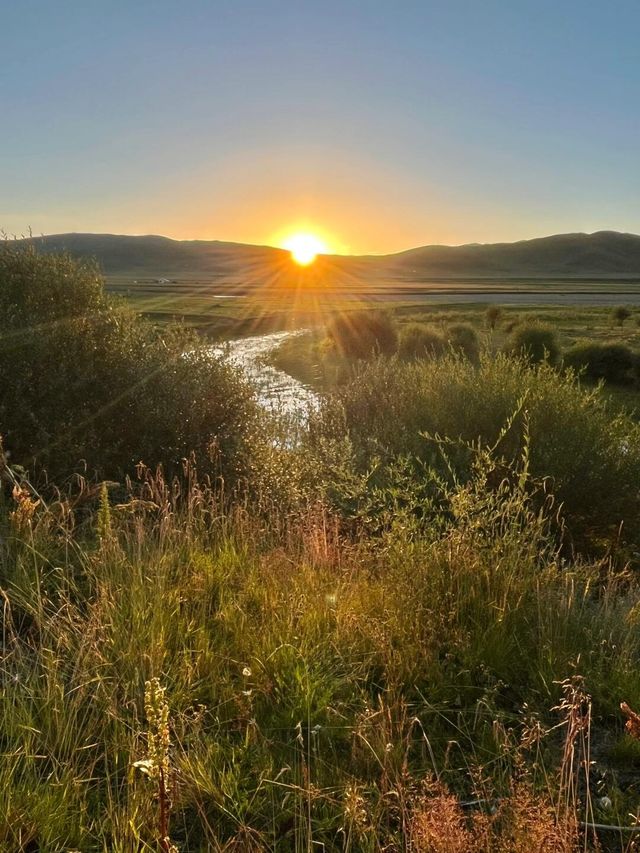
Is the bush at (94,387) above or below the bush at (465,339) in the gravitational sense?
above

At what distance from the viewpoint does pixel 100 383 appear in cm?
856

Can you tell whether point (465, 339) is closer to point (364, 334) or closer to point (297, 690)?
point (364, 334)

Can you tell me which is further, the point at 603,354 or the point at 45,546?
the point at 603,354

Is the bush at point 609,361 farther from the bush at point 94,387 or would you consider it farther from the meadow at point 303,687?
the meadow at point 303,687

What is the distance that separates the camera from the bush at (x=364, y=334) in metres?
30.5

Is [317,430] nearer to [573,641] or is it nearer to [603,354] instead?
[573,641]

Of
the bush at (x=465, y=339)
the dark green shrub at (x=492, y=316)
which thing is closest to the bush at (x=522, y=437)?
the bush at (x=465, y=339)

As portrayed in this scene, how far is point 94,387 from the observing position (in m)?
8.54

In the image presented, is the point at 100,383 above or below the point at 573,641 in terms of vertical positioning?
above

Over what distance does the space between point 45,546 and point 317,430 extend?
6833 mm

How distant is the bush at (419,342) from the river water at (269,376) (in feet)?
19.3

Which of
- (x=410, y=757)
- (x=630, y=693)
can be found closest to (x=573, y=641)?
(x=630, y=693)

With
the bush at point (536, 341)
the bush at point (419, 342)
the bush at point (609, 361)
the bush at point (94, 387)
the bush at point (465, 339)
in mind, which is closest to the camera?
the bush at point (94, 387)

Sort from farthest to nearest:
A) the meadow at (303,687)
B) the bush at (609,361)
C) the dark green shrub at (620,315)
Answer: the dark green shrub at (620,315) → the bush at (609,361) → the meadow at (303,687)
